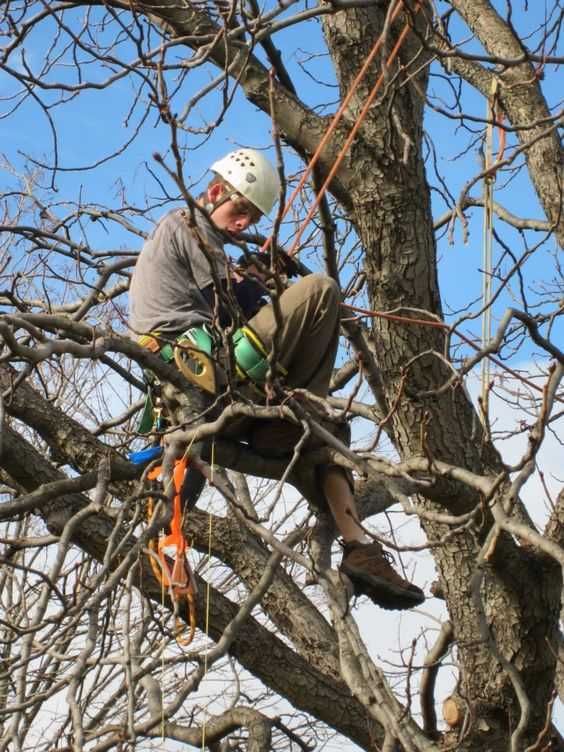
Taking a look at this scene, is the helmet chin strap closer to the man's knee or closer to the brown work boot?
the man's knee

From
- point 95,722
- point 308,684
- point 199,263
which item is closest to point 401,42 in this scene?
point 199,263

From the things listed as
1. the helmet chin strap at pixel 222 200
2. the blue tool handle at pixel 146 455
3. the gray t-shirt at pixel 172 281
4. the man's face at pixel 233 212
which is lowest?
the blue tool handle at pixel 146 455

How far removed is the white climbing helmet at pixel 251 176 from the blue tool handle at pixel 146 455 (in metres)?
1.00

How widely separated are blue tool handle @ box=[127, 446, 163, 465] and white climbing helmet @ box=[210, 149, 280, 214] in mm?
1003

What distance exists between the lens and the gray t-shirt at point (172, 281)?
468 centimetres

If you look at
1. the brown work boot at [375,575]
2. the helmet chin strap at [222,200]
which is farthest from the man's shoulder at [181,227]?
the brown work boot at [375,575]

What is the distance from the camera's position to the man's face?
4836 millimetres

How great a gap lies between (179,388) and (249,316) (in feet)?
1.56

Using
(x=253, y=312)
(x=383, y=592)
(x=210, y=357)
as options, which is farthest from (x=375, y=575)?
(x=253, y=312)

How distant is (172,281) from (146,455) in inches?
27.1

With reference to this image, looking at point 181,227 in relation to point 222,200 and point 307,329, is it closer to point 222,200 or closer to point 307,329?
point 222,200

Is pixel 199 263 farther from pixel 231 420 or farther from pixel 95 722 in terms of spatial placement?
pixel 95 722

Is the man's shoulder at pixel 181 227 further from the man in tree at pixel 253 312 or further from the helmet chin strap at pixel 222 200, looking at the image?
the helmet chin strap at pixel 222 200

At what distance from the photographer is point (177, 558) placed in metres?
4.59
